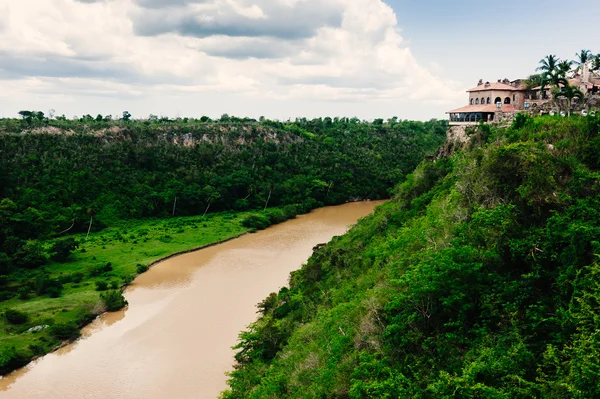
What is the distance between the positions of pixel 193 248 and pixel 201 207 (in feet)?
64.1

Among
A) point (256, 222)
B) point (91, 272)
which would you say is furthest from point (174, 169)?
point (91, 272)

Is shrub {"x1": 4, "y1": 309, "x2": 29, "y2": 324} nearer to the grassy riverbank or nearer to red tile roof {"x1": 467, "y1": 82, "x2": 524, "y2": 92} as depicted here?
the grassy riverbank

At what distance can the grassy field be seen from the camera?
1256 inches

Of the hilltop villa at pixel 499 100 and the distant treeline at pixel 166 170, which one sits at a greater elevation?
the hilltop villa at pixel 499 100

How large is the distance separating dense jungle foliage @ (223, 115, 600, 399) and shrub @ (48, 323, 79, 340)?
55.3ft

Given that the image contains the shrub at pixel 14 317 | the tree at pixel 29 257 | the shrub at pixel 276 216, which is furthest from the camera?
the shrub at pixel 276 216

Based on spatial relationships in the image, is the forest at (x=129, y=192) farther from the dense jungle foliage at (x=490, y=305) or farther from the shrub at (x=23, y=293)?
the dense jungle foliage at (x=490, y=305)

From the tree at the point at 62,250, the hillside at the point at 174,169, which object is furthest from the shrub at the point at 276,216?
the tree at the point at 62,250

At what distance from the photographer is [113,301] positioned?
124ft

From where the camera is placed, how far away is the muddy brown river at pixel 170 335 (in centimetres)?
2778

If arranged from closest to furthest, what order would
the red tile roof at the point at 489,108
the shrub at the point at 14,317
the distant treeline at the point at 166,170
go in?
the shrub at the point at 14,317 → the red tile roof at the point at 489,108 → the distant treeline at the point at 166,170

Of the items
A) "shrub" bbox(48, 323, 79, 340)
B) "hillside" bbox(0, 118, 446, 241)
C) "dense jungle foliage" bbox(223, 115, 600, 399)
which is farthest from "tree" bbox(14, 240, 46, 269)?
"dense jungle foliage" bbox(223, 115, 600, 399)

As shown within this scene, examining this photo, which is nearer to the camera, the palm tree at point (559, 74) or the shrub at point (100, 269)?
the palm tree at point (559, 74)

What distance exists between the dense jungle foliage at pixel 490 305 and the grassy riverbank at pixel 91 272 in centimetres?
1729
